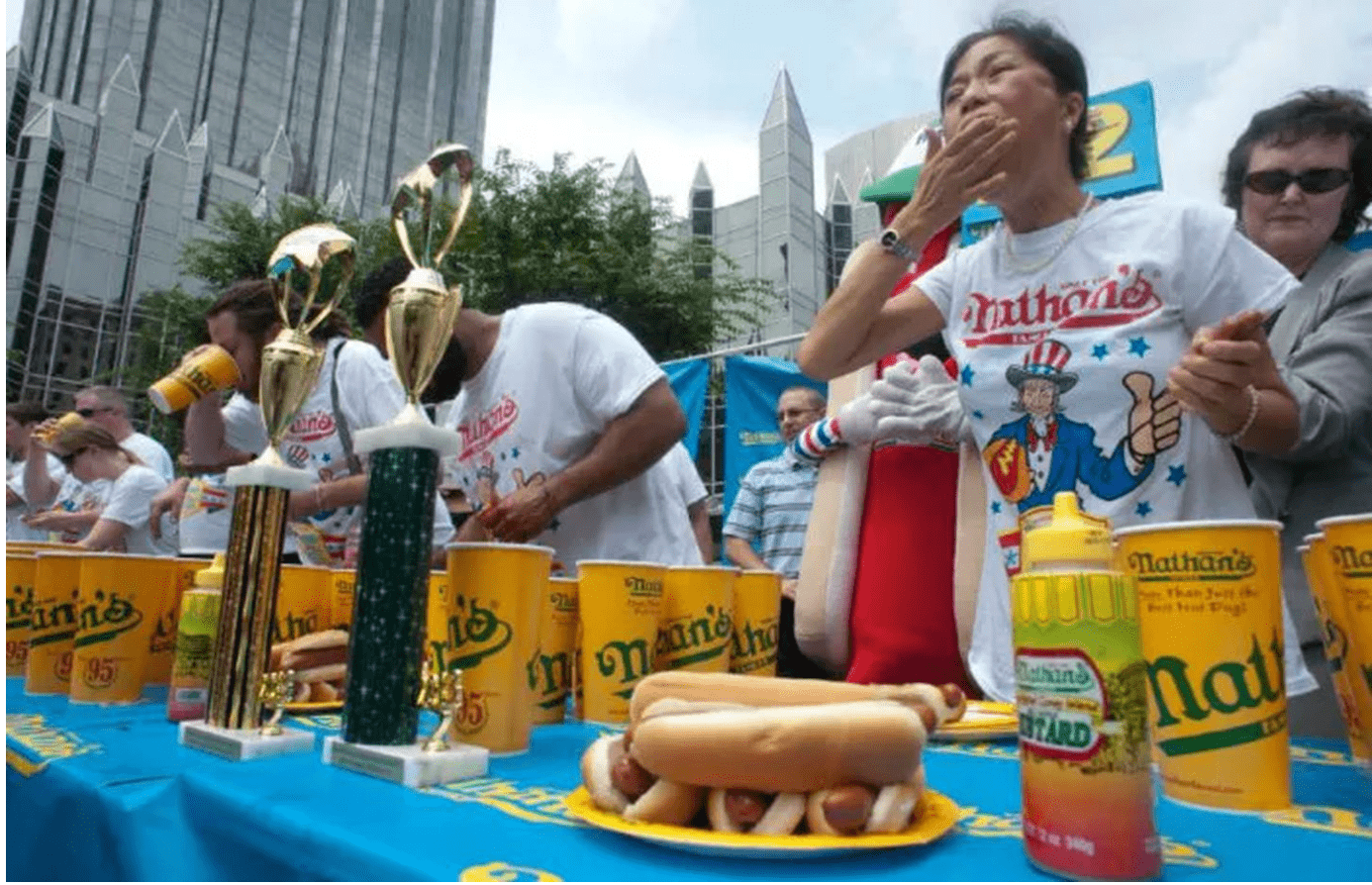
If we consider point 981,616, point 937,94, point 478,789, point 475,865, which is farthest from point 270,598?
point 937,94

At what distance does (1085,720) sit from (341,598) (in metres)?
1.25

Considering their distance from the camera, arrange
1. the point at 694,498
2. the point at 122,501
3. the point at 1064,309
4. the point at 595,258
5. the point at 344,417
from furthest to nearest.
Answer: the point at 595,258 → the point at 122,501 → the point at 694,498 → the point at 344,417 → the point at 1064,309

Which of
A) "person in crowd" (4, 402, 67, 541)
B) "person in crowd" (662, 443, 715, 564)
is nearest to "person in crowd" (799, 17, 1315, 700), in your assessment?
"person in crowd" (662, 443, 715, 564)

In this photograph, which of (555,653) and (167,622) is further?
(167,622)

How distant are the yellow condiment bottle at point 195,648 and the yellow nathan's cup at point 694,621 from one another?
61 cm

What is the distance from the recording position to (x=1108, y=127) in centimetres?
344

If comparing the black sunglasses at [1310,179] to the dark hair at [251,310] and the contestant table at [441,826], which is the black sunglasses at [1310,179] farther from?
the dark hair at [251,310]

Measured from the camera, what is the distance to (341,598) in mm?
1467

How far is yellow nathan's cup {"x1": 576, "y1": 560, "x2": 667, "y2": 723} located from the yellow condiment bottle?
497 mm

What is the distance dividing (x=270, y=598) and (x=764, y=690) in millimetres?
681

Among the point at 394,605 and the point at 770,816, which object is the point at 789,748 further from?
the point at 394,605

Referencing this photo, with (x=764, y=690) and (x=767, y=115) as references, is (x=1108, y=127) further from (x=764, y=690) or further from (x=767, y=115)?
(x=767, y=115)

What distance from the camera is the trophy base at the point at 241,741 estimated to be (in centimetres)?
94

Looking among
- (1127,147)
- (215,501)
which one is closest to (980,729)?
(215,501)
